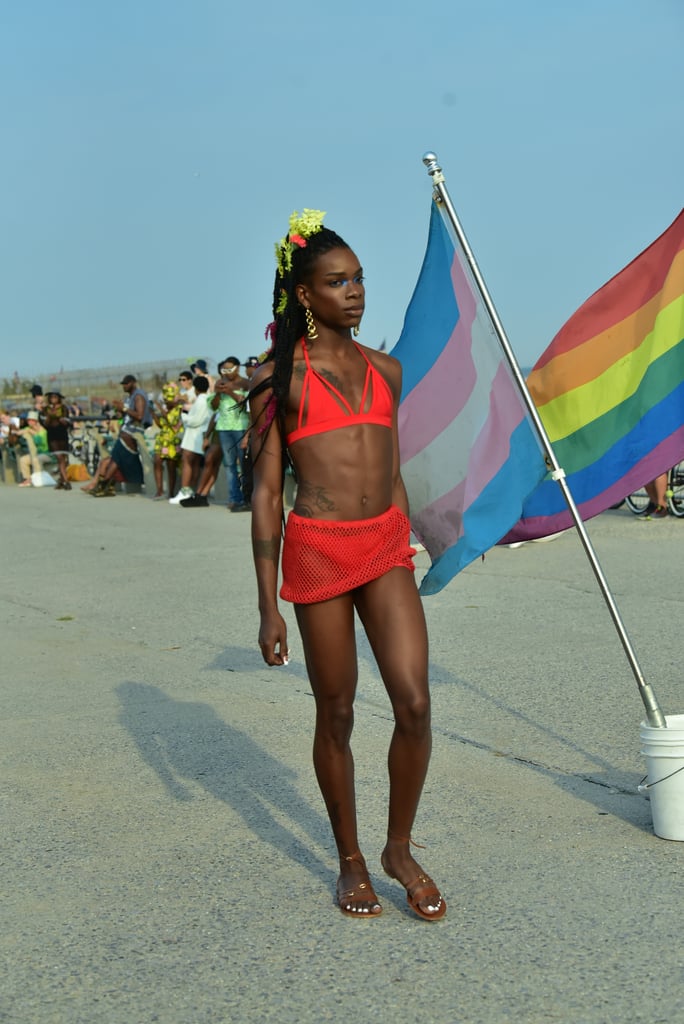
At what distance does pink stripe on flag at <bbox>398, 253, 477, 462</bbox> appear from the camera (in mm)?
5414

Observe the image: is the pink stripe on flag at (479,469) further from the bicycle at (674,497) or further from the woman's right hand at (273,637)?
the bicycle at (674,497)

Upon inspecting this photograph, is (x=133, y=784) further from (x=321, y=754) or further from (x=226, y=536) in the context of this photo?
(x=226, y=536)

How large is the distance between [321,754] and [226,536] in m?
11.3

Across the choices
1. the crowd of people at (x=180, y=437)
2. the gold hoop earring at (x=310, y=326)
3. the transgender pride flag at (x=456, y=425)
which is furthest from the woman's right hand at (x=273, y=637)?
the crowd of people at (x=180, y=437)

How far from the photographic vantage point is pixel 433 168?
5188mm

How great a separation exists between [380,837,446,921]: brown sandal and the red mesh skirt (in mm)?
891

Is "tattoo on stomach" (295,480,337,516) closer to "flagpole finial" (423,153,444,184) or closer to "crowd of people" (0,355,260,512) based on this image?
"flagpole finial" (423,153,444,184)

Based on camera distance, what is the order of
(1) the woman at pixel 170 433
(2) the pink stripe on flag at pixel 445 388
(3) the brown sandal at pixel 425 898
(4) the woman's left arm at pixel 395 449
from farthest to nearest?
1. (1) the woman at pixel 170 433
2. (2) the pink stripe on flag at pixel 445 388
3. (4) the woman's left arm at pixel 395 449
4. (3) the brown sandal at pixel 425 898

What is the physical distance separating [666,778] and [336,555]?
1386mm

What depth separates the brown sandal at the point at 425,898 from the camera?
13.5 feet

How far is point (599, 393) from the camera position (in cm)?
560

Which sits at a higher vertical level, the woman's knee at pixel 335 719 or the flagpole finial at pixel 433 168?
the flagpole finial at pixel 433 168

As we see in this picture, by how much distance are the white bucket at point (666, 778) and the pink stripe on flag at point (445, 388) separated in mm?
1451

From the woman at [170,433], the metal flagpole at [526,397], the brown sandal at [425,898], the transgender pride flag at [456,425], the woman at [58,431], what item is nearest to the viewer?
the brown sandal at [425,898]
